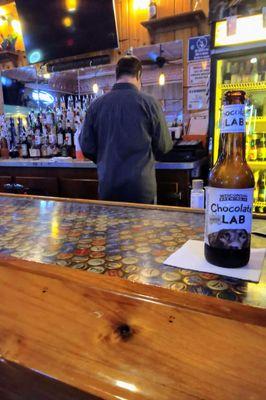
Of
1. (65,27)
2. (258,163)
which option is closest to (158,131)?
(258,163)

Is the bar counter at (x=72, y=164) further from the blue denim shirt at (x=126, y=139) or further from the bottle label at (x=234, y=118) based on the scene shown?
the bottle label at (x=234, y=118)

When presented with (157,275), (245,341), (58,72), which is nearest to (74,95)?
(58,72)

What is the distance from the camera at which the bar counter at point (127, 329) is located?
0.29 metres

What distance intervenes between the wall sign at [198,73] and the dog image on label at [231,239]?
2654mm

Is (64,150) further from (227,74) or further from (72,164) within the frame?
(227,74)

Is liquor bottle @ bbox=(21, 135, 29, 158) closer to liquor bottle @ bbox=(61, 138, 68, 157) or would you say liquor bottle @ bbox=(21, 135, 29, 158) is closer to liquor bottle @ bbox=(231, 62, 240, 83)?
liquor bottle @ bbox=(61, 138, 68, 157)

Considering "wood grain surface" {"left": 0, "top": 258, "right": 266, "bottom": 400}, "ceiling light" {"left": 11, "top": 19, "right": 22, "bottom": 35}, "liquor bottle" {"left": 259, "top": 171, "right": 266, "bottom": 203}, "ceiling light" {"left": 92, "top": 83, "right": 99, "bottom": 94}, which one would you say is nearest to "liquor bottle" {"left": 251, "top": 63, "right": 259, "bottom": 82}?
"liquor bottle" {"left": 259, "top": 171, "right": 266, "bottom": 203}

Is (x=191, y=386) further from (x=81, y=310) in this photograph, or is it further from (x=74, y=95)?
(x=74, y=95)

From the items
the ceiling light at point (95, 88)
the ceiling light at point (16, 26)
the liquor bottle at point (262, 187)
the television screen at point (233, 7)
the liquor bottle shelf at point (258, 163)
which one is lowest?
the liquor bottle at point (262, 187)

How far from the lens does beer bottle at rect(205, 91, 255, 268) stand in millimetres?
532

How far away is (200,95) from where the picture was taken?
9.70ft

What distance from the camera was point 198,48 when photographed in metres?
2.88

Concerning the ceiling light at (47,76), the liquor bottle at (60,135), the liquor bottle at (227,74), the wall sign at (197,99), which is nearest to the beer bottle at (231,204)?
the liquor bottle at (227,74)

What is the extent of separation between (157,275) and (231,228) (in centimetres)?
15
